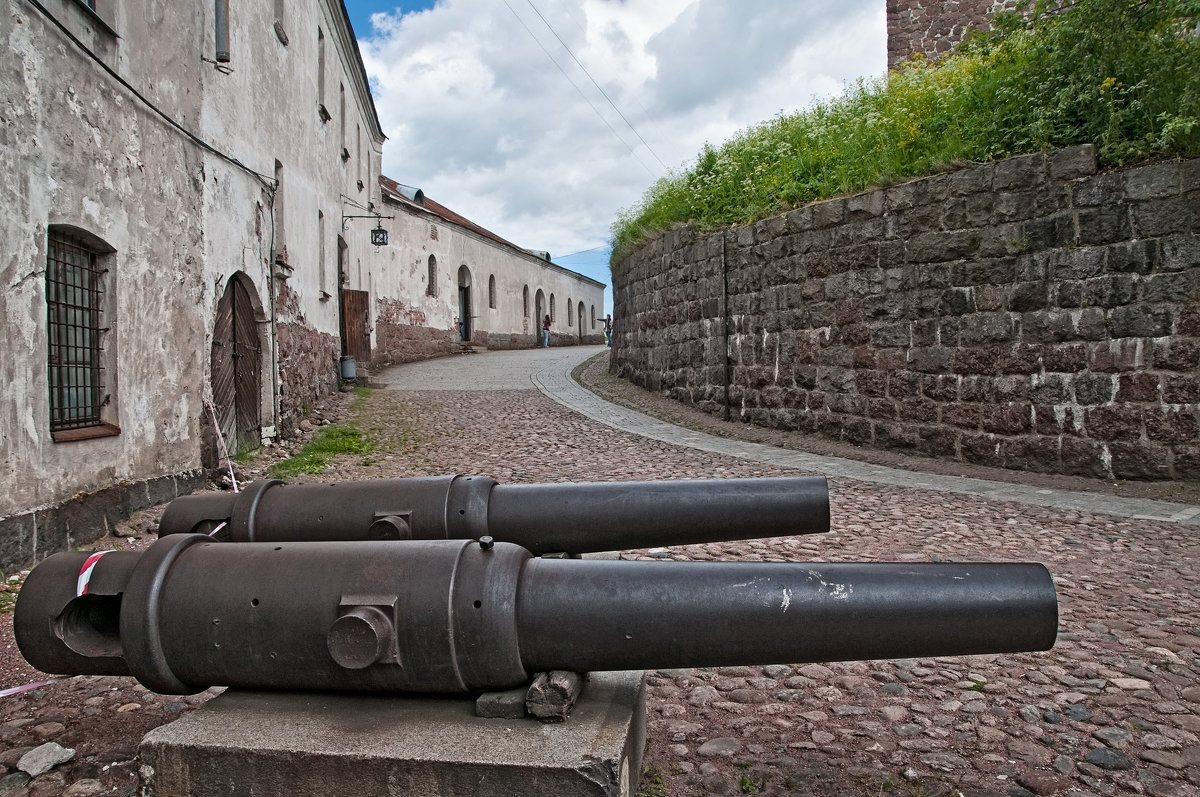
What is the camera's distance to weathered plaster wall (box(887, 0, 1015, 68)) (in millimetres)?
15664

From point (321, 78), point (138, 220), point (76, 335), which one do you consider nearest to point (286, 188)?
point (321, 78)

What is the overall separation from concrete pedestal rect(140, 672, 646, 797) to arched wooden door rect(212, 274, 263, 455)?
651 centimetres

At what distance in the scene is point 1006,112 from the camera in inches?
331

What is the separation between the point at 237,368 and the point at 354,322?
7560 millimetres

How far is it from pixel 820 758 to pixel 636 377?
12.1 metres

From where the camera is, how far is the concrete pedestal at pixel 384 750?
1867 millimetres

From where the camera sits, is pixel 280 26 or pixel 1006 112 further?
pixel 280 26

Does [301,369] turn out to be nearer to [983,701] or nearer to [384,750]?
[983,701]

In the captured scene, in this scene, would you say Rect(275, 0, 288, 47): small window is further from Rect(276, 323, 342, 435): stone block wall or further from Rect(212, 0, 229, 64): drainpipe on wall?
Rect(276, 323, 342, 435): stone block wall

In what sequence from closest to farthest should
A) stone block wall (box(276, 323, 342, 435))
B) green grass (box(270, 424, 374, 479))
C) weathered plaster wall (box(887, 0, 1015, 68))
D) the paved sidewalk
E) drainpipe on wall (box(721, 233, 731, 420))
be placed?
the paved sidewalk
green grass (box(270, 424, 374, 479))
stone block wall (box(276, 323, 342, 435))
drainpipe on wall (box(721, 233, 731, 420))
weathered plaster wall (box(887, 0, 1015, 68))

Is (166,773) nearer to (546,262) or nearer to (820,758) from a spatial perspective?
(820,758)

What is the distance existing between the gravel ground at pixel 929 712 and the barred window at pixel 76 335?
190cm

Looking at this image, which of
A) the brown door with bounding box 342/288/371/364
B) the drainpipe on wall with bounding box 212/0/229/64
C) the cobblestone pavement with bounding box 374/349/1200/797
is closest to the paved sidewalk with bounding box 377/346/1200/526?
the cobblestone pavement with bounding box 374/349/1200/797

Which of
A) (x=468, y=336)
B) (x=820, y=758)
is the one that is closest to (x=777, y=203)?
(x=820, y=758)
